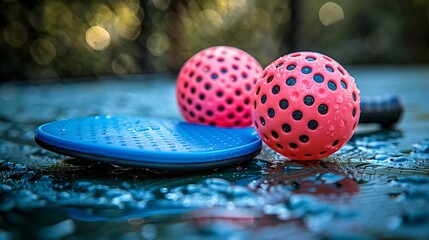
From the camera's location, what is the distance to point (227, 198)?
1.15 metres

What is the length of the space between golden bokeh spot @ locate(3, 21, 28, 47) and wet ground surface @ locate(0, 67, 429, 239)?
4901 mm

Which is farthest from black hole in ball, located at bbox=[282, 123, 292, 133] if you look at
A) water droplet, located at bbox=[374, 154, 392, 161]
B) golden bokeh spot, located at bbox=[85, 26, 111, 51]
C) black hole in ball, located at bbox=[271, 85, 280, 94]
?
golden bokeh spot, located at bbox=[85, 26, 111, 51]

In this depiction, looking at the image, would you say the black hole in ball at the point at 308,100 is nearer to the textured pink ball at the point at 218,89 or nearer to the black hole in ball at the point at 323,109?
the black hole in ball at the point at 323,109

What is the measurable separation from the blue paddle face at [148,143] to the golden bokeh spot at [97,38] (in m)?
5.67

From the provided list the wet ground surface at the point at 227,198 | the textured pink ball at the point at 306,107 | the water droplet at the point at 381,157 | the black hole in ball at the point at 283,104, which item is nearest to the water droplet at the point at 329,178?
the wet ground surface at the point at 227,198

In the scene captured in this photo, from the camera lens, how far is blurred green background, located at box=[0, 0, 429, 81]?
21.1 feet

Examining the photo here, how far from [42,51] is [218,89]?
5338mm

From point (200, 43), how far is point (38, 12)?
9.75 ft

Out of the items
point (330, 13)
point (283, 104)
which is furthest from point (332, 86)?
point (330, 13)

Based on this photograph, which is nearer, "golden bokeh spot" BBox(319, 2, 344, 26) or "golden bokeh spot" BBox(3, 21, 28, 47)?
"golden bokeh spot" BBox(3, 21, 28, 47)

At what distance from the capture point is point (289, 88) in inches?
56.0

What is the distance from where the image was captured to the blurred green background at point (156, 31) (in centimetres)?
643

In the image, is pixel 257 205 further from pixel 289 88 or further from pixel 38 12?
pixel 38 12

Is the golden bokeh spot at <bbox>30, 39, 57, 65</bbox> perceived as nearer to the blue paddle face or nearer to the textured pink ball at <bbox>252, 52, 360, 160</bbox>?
the blue paddle face
